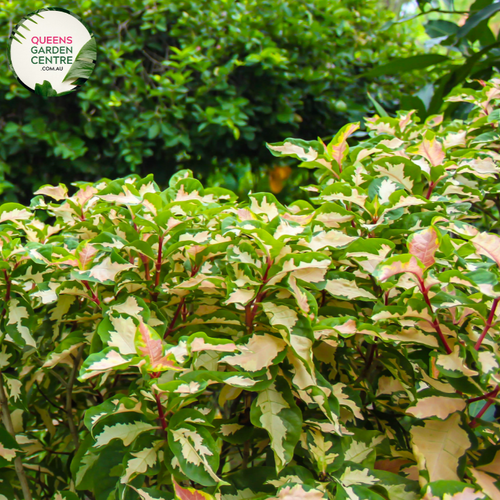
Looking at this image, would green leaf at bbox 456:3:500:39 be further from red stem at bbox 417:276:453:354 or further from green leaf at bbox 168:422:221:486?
green leaf at bbox 168:422:221:486

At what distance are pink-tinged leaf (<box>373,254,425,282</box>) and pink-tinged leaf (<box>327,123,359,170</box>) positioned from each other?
45 centimetres

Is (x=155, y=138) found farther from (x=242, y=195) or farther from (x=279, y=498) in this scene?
(x=279, y=498)

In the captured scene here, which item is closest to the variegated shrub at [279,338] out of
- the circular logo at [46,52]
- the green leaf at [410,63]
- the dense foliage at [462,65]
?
the dense foliage at [462,65]

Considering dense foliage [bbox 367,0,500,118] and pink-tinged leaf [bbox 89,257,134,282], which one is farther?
dense foliage [bbox 367,0,500,118]

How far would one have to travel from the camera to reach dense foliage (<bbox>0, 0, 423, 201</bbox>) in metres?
2.69

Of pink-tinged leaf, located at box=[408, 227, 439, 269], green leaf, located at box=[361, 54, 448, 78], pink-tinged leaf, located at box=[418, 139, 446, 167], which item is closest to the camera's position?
pink-tinged leaf, located at box=[408, 227, 439, 269]

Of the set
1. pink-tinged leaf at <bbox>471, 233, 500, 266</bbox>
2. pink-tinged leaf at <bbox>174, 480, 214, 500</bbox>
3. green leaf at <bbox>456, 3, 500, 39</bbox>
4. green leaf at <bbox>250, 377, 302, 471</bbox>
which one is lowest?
pink-tinged leaf at <bbox>174, 480, 214, 500</bbox>

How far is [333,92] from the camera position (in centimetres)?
316

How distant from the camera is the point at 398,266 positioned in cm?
65

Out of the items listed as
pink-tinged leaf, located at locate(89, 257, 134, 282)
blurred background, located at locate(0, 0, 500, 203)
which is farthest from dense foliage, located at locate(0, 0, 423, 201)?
pink-tinged leaf, located at locate(89, 257, 134, 282)

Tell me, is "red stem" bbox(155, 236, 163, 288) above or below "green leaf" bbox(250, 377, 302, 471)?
above

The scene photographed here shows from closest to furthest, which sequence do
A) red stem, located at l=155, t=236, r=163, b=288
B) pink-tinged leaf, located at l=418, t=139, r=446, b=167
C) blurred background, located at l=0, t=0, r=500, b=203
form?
red stem, located at l=155, t=236, r=163, b=288 < pink-tinged leaf, located at l=418, t=139, r=446, b=167 < blurred background, located at l=0, t=0, r=500, b=203

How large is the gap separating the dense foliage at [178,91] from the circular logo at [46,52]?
9cm

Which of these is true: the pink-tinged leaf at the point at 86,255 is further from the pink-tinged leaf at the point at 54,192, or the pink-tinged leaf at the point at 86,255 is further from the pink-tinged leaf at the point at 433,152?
the pink-tinged leaf at the point at 433,152
